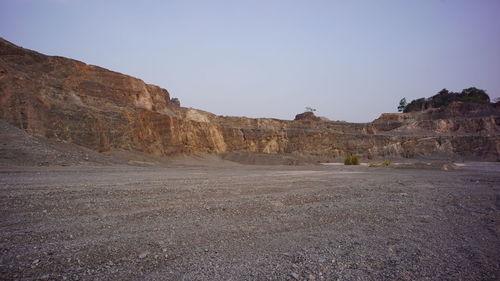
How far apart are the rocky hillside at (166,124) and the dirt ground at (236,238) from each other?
1641cm

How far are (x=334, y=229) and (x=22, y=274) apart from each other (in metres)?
4.09

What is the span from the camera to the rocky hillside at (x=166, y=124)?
1973 centimetres

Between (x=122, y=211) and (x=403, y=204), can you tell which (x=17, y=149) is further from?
(x=403, y=204)

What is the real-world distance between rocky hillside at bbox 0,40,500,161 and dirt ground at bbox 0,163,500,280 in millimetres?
16410

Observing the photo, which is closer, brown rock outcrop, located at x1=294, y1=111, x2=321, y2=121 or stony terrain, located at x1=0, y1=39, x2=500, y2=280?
stony terrain, located at x1=0, y1=39, x2=500, y2=280

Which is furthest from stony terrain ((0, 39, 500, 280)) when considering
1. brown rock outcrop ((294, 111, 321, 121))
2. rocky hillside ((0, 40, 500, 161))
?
brown rock outcrop ((294, 111, 321, 121))

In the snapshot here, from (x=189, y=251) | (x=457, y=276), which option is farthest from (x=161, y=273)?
(x=457, y=276)

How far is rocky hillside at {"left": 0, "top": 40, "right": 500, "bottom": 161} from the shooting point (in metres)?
19.7

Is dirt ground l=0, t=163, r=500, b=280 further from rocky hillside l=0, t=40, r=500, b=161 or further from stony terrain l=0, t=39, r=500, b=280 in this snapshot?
rocky hillside l=0, t=40, r=500, b=161

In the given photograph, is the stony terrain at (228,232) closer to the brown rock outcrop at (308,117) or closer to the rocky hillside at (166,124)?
the rocky hillside at (166,124)

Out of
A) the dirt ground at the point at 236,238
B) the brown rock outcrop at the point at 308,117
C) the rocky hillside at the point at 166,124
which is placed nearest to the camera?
the dirt ground at the point at 236,238

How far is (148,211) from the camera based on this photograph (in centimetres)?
522

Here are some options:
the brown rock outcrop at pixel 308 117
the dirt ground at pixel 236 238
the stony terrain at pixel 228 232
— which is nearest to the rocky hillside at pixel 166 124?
the stony terrain at pixel 228 232

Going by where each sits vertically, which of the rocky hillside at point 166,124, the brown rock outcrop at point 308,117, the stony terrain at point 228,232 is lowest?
the stony terrain at point 228,232
